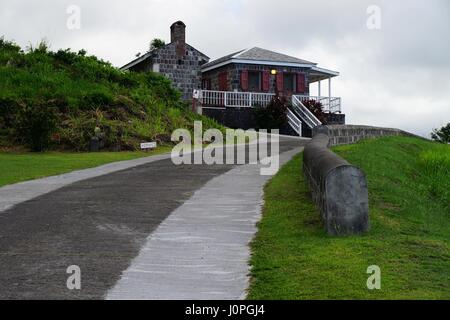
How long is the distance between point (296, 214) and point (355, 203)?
193 centimetres

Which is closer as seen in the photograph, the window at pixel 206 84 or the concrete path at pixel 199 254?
the concrete path at pixel 199 254

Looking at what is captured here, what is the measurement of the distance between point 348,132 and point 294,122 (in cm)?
973

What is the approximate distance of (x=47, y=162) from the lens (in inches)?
752

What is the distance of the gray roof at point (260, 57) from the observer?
4147 centimetres

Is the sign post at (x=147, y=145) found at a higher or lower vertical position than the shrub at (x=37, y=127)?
lower

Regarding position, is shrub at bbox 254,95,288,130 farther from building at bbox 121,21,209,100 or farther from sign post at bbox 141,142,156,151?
sign post at bbox 141,142,156,151

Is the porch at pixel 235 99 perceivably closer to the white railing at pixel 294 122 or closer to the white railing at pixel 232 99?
the white railing at pixel 232 99

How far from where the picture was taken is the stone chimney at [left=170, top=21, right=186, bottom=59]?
137ft

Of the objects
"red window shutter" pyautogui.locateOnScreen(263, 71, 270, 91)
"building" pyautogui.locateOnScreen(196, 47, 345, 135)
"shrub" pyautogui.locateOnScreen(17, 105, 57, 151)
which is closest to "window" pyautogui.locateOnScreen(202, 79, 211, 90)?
"building" pyautogui.locateOnScreen(196, 47, 345, 135)

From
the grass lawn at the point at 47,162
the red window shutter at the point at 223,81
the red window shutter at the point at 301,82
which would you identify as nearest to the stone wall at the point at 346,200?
the grass lawn at the point at 47,162

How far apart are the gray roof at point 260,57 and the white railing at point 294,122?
650 cm

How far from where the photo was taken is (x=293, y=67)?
140ft
